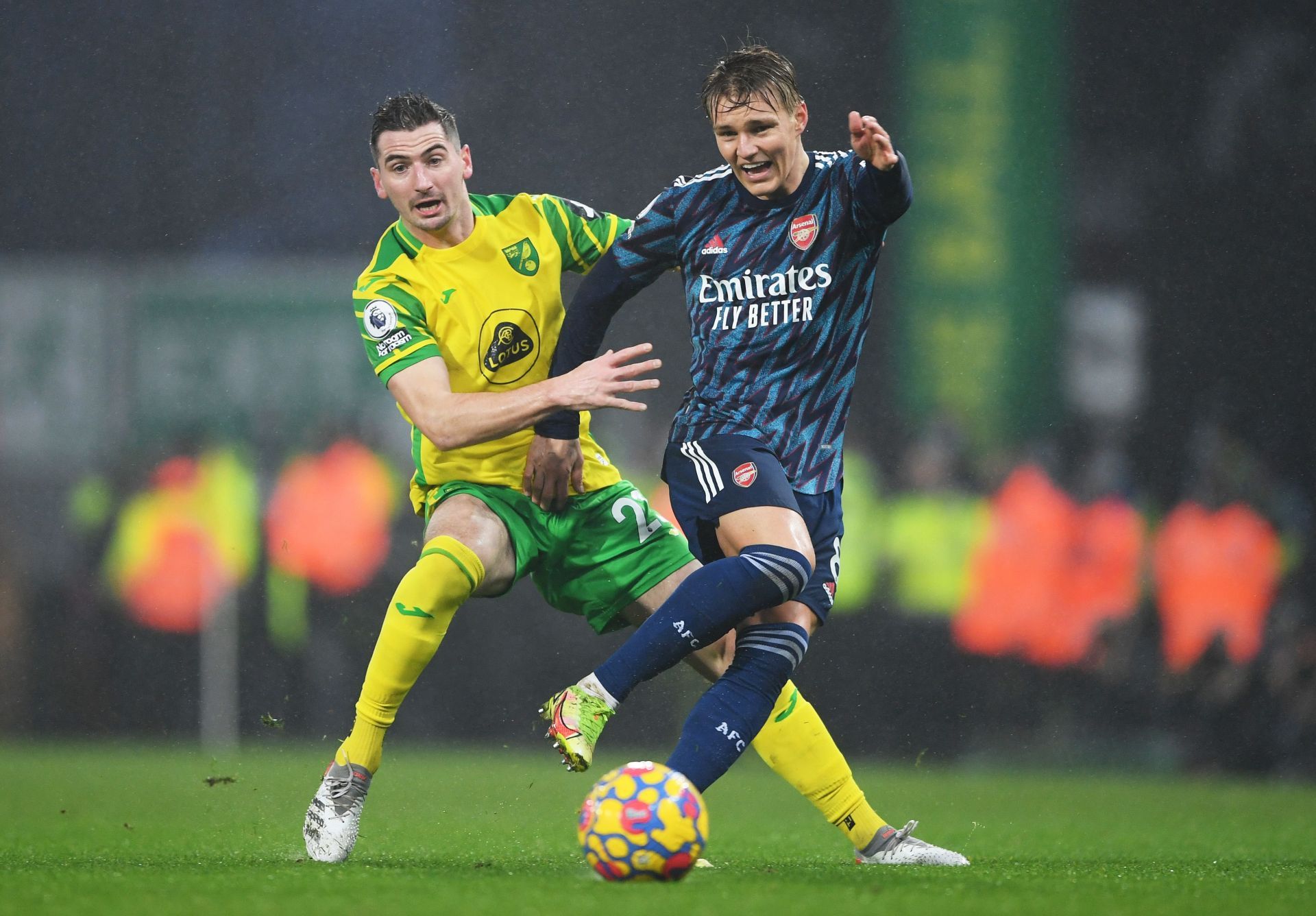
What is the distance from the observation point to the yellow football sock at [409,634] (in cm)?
362

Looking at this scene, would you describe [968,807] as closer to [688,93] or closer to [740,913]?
[740,913]

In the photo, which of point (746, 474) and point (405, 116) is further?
point (405, 116)

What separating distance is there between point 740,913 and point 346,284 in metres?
6.98

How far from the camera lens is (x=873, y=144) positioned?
3430 mm

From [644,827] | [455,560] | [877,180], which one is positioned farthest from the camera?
[455,560]

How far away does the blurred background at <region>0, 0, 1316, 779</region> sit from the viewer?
8.29m

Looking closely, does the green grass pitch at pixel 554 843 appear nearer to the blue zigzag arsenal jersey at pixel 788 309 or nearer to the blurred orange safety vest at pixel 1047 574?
the blurred orange safety vest at pixel 1047 574

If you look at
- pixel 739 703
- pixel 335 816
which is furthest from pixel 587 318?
pixel 335 816

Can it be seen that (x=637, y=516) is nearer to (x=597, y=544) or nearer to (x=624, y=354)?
(x=597, y=544)

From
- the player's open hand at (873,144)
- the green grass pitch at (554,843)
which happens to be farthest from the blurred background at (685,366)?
the player's open hand at (873,144)

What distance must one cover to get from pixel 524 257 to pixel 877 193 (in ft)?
3.36

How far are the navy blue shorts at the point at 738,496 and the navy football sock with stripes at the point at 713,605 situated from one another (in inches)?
7.9

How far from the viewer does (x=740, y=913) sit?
2.56 meters

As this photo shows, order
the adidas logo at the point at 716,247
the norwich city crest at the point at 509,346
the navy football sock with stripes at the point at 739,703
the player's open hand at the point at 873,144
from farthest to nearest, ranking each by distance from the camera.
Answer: the norwich city crest at the point at 509,346 < the adidas logo at the point at 716,247 < the player's open hand at the point at 873,144 < the navy football sock with stripes at the point at 739,703
